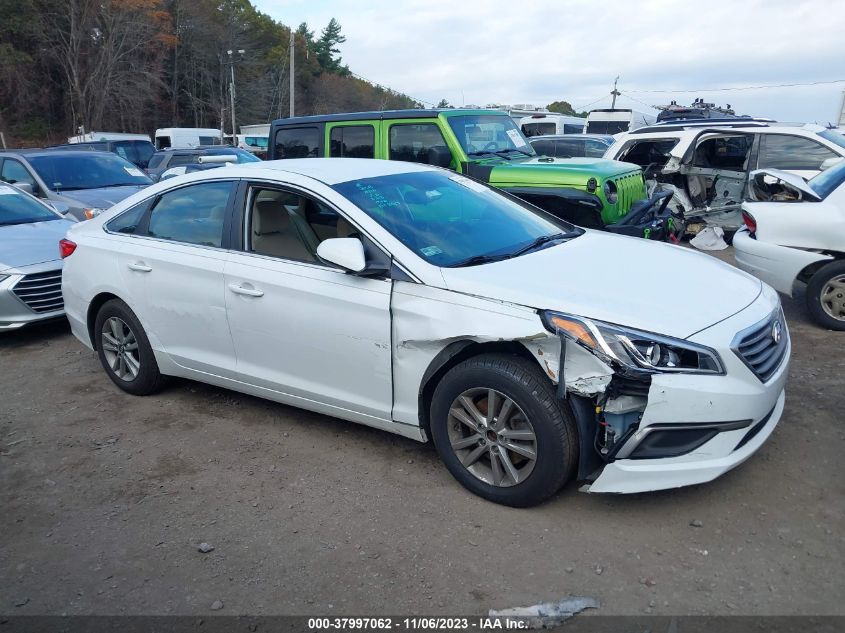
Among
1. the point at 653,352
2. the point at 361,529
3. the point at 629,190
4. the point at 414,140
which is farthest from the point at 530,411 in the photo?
the point at 414,140

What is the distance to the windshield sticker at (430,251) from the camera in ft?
11.9

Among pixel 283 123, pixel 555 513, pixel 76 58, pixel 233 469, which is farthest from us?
pixel 76 58

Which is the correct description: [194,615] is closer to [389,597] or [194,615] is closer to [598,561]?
[389,597]

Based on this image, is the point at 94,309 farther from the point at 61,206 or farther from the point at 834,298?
the point at 834,298

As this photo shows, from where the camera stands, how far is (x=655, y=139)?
10.3 metres

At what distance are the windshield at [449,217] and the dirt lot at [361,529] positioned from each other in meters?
1.23

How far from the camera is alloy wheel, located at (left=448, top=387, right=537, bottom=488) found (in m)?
3.25

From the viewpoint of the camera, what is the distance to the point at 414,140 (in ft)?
24.7

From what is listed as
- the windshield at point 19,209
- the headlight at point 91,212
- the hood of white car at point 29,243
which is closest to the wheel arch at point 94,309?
the hood of white car at point 29,243

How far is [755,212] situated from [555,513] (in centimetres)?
408

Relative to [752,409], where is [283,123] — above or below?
above

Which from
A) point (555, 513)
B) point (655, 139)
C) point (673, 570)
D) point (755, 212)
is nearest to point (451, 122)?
point (755, 212)

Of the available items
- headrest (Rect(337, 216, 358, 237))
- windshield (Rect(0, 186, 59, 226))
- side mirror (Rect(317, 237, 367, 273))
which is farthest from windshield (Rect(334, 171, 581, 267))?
windshield (Rect(0, 186, 59, 226))

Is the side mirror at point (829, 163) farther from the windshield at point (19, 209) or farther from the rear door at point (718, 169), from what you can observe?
the windshield at point (19, 209)
